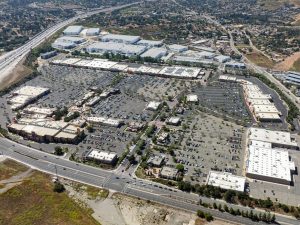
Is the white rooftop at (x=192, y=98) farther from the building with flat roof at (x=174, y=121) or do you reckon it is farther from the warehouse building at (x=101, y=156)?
the warehouse building at (x=101, y=156)

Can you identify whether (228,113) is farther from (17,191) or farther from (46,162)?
(17,191)

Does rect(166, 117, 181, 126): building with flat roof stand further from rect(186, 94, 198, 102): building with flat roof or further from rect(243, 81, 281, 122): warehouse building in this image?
rect(243, 81, 281, 122): warehouse building

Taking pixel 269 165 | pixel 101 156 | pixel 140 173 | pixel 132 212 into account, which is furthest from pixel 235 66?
pixel 132 212

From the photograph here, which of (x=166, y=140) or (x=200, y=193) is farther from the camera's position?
(x=166, y=140)

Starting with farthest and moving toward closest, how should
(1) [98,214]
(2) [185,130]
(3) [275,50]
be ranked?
(3) [275,50] < (2) [185,130] < (1) [98,214]

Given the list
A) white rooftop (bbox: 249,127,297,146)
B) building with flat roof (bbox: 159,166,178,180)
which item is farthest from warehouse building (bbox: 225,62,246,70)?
building with flat roof (bbox: 159,166,178,180)

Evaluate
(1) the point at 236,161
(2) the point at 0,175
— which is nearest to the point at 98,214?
(2) the point at 0,175

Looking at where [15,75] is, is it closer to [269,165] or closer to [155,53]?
[155,53]
